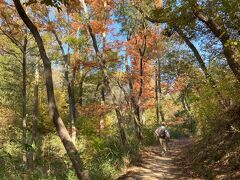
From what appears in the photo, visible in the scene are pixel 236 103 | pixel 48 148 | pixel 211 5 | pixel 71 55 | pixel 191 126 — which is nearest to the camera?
pixel 211 5

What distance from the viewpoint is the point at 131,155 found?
15.0m

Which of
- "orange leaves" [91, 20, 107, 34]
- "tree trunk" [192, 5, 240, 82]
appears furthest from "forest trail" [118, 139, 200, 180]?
"orange leaves" [91, 20, 107, 34]

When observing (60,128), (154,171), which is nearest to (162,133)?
(154,171)

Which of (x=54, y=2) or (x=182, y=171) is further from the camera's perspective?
(x=182, y=171)

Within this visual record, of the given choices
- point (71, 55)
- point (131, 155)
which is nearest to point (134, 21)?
point (71, 55)

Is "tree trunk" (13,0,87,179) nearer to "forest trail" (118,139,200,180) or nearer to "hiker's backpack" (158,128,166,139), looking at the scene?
"forest trail" (118,139,200,180)

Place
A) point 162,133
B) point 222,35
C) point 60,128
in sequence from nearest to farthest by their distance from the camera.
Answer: point 60,128, point 222,35, point 162,133

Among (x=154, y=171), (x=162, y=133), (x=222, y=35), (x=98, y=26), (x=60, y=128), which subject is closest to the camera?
(x=60, y=128)

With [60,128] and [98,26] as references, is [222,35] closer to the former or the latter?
[60,128]

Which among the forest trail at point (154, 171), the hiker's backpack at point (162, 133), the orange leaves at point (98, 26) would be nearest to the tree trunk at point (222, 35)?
the forest trail at point (154, 171)

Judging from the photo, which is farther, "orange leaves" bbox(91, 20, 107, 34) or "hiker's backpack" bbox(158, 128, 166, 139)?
"orange leaves" bbox(91, 20, 107, 34)

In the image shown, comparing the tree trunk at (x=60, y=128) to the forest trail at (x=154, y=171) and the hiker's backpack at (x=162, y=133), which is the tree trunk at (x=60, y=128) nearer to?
the forest trail at (x=154, y=171)

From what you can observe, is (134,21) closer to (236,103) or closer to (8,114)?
(236,103)

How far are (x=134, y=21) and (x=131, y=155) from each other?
9590 mm
